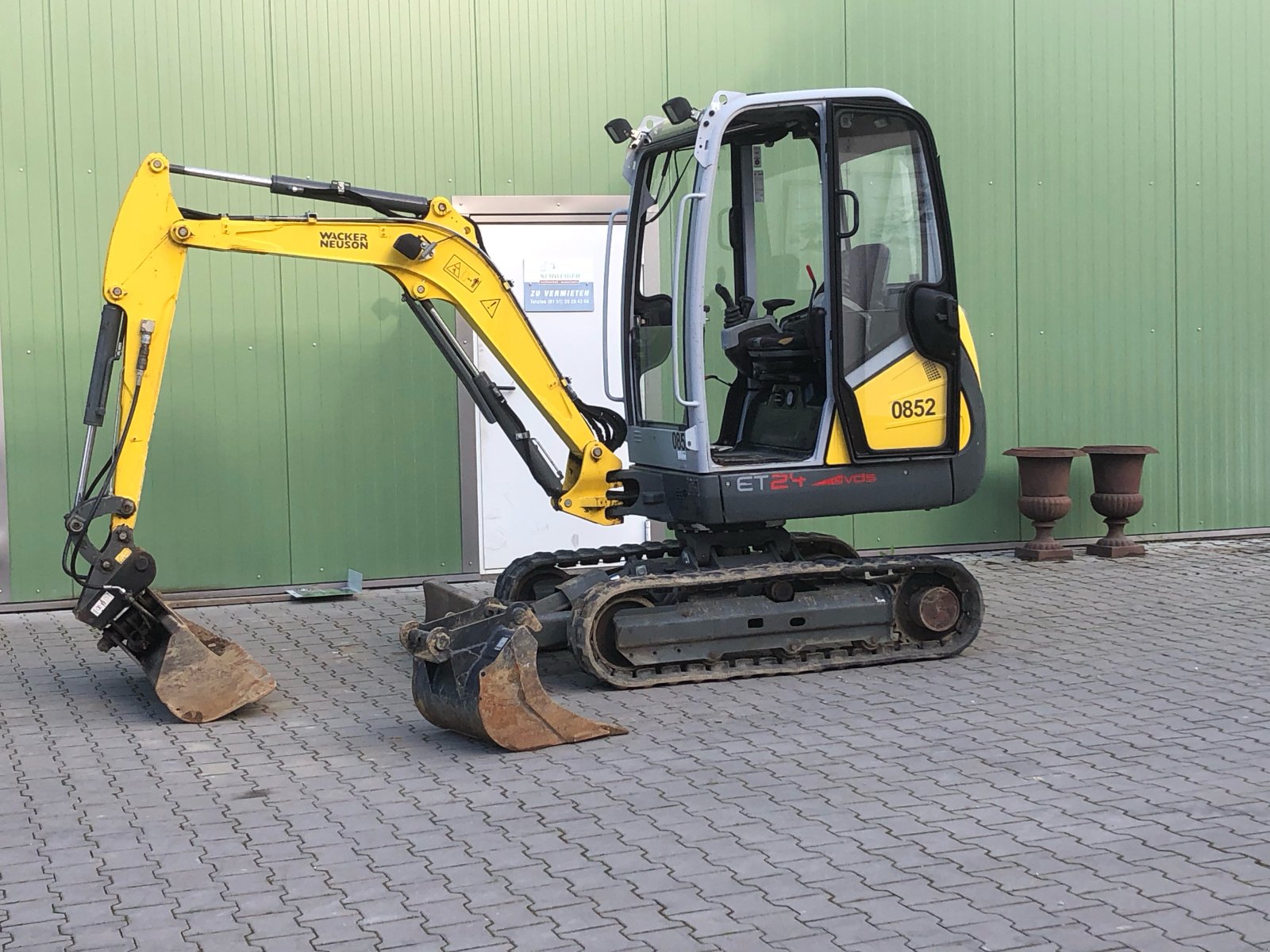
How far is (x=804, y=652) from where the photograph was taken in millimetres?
7891

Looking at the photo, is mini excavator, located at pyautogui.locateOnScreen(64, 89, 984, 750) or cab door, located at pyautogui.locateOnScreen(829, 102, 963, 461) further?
cab door, located at pyautogui.locateOnScreen(829, 102, 963, 461)

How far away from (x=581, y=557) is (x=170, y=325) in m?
2.58

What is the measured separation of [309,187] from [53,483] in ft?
11.7

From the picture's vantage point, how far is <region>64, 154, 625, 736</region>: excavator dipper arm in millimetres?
7035

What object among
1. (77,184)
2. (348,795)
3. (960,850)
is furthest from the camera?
(77,184)

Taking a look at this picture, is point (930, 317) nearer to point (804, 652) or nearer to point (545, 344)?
point (804, 652)

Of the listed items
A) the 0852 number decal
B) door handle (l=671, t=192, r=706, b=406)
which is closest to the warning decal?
door handle (l=671, t=192, r=706, b=406)

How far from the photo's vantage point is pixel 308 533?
10.5 meters

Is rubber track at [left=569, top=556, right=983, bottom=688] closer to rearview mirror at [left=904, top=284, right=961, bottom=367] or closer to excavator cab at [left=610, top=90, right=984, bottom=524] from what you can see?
excavator cab at [left=610, top=90, right=984, bottom=524]

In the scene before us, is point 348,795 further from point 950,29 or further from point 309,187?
point 950,29

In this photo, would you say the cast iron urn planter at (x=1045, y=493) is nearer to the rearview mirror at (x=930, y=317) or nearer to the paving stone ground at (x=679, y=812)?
the paving stone ground at (x=679, y=812)

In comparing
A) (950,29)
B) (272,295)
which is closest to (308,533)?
(272,295)

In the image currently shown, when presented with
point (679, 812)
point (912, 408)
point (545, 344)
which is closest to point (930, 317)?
point (912, 408)

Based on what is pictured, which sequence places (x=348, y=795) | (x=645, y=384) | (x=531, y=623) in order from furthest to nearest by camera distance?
(x=645, y=384), (x=531, y=623), (x=348, y=795)
